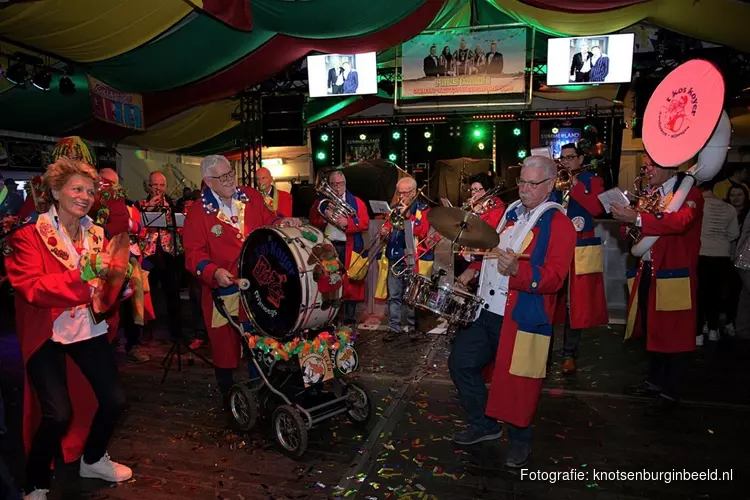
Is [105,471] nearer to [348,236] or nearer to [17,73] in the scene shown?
[348,236]

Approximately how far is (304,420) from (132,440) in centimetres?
134

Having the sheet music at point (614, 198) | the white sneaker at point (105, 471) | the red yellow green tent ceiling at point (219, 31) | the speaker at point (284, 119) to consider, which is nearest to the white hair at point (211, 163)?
the white sneaker at point (105, 471)

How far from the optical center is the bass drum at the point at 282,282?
3480 millimetres

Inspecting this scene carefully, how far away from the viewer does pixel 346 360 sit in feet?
12.6

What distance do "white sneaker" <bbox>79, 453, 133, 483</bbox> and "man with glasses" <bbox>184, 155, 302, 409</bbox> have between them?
3.00 ft

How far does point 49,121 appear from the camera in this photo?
9.93 metres

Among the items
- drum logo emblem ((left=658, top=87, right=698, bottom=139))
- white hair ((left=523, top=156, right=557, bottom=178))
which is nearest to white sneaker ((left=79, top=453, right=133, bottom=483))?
white hair ((left=523, top=156, right=557, bottom=178))

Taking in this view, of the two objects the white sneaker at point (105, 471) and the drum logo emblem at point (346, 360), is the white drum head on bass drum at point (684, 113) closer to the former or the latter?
the drum logo emblem at point (346, 360)

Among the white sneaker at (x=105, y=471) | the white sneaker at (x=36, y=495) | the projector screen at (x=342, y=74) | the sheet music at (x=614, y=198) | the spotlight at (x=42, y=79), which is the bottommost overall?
the white sneaker at (x=105, y=471)

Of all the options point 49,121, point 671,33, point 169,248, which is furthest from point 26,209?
point 671,33

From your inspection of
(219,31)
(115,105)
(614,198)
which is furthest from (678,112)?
(115,105)

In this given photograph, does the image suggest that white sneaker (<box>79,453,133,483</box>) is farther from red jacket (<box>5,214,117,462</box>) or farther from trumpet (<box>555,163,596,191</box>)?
trumpet (<box>555,163,596,191</box>)

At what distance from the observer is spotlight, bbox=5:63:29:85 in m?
7.66

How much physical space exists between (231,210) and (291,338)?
1.13 meters
